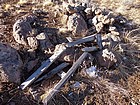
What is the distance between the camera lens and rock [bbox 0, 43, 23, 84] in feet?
13.0

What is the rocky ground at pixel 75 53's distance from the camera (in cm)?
399

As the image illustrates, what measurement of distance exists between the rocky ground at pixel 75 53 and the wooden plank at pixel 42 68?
0.08m

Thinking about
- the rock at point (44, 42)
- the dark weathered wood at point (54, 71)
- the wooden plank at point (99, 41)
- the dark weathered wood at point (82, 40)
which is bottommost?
the dark weathered wood at point (54, 71)

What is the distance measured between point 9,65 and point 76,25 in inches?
57.5

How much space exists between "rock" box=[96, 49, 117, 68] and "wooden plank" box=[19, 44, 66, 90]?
59 cm

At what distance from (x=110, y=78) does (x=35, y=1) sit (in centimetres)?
283

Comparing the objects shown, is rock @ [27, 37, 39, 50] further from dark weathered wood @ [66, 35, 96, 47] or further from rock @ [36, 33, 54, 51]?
dark weathered wood @ [66, 35, 96, 47]

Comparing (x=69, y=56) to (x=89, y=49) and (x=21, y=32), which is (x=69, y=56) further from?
(x=21, y=32)

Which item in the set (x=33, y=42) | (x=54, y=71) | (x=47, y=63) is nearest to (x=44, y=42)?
(x=33, y=42)

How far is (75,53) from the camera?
4395 millimetres

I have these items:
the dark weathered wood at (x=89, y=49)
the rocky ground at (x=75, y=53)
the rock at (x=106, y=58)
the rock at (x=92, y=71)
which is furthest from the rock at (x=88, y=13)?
the rock at (x=92, y=71)

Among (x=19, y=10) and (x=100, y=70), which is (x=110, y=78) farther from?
(x=19, y=10)

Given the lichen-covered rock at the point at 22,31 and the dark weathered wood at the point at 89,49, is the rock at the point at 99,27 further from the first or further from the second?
the lichen-covered rock at the point at 22,31

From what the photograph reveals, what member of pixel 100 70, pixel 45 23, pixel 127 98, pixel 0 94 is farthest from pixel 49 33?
pixel 127 98
